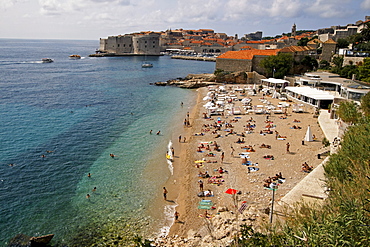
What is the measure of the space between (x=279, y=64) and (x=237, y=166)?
24.8m

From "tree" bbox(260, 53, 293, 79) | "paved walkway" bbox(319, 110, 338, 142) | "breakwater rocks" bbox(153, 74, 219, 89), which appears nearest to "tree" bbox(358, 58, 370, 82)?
"paved walkway" bbox(319, 110, 338, 142)

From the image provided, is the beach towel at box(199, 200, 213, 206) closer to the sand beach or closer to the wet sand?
the sand beach

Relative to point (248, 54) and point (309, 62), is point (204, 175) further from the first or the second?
point (309, 62)

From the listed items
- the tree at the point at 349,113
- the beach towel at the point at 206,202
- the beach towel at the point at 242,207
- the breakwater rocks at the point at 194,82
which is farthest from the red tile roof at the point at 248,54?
the beach towel at the point at 242,207

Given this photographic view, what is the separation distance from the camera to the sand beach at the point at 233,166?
33.1 ft

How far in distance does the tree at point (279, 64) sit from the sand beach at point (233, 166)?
37.7 ft

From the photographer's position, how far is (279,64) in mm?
35688

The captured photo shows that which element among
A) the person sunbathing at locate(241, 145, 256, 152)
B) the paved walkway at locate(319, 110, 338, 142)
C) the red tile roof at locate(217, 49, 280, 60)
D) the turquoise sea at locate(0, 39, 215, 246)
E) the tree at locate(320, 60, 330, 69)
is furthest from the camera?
the red tile roof at locate(217, 49, 280, 60)

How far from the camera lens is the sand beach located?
33.1 ft

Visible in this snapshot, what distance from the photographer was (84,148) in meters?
18.6

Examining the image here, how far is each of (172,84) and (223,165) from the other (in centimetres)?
2819

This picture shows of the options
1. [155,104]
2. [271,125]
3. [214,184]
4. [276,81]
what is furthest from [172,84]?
[214,184]

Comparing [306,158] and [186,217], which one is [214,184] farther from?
[306,158]

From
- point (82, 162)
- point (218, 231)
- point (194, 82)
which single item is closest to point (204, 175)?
point (218, 231)
